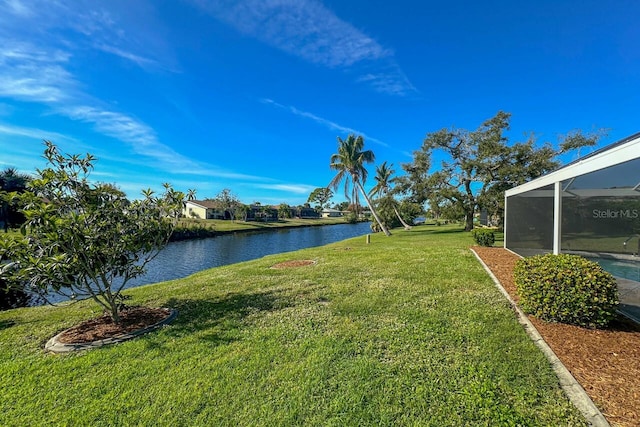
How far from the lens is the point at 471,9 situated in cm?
952

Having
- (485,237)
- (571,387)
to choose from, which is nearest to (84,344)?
(571,387)

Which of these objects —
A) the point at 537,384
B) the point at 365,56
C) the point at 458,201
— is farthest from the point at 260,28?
the point at 458,201

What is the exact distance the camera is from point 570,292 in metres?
3.61

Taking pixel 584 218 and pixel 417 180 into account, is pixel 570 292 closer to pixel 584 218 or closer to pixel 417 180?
pixel 584 218

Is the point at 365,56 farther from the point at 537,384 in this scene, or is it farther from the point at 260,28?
the point at 537,384

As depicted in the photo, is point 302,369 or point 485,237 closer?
point 302,369

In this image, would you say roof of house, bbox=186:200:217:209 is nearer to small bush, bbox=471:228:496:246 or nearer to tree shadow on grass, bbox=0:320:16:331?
small bush, bbox=471:228:496:246

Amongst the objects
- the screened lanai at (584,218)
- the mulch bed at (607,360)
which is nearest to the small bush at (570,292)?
the mulch bed at (607,360)

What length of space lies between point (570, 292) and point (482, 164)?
749 inches

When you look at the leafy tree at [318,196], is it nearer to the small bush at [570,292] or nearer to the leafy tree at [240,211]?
the leafy tree at [240,211]

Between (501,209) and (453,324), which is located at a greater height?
(501,209)

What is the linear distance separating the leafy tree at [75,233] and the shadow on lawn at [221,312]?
1.05m

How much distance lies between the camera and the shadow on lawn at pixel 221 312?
3988mm

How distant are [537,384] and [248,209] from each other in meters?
53.9
